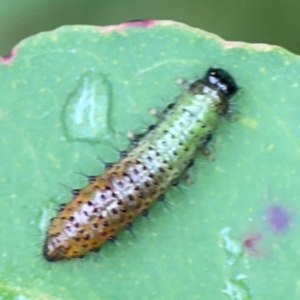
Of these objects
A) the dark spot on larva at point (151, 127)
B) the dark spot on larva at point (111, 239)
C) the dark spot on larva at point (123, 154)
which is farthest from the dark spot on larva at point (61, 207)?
the dark spot on larva at point (151, 127)

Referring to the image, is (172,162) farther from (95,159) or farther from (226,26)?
(226,26)

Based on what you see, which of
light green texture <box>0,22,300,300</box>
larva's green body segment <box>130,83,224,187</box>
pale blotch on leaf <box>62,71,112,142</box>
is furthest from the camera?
larva's green body segment <box>130,83,224,187</box>

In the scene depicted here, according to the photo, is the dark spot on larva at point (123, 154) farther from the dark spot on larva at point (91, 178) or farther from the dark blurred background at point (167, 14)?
the dark blurred background at point (167, 14)

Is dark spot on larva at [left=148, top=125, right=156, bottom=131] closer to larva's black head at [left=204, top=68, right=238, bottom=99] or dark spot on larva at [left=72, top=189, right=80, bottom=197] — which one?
larva's black head at [left=204, top=68, right=238, bottom=99]

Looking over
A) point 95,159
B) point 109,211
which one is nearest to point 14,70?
point 95,159

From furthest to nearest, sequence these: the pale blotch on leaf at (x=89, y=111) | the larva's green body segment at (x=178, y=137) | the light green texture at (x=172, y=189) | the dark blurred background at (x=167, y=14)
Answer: the dark blurred background at (x=167, y=14) < the larva's green body segment at (x=178, y=137) < the pale blotch on leaf at (x=89, y=111) < the light green texture at (x=172, y=189)

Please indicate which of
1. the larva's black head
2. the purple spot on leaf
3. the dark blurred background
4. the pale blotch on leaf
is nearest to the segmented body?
the larva's black head

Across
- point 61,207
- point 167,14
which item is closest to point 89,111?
point 61,207
